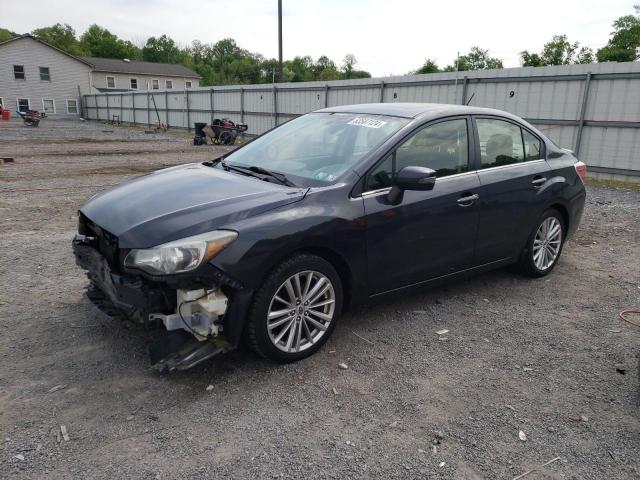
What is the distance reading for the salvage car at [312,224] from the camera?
2.98m

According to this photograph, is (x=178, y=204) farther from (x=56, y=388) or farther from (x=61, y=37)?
(x=61, y=37)

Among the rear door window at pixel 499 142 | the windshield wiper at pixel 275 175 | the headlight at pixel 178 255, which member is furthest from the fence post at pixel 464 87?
the headlight at pixel 178 255

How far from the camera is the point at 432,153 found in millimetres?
4047

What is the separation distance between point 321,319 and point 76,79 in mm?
54894

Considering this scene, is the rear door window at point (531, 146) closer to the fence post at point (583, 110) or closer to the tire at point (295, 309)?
the tire at point (295, 309)

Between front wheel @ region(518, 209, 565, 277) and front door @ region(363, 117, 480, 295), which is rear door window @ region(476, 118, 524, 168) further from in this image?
front wheel @ region(518, 209, 565, 277)

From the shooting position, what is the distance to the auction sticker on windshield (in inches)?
159

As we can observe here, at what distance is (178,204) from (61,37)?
349ft

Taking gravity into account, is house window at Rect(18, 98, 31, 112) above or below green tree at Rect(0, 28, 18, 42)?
below

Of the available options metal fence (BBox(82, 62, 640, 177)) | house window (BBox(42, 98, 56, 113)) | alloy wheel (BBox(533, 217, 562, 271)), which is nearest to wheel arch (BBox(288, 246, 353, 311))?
alloy wheel (BBox(533, 217, 562, 271))

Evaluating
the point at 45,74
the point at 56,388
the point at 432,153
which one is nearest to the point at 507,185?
the point at 432,153

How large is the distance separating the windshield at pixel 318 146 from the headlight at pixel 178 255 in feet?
3.02

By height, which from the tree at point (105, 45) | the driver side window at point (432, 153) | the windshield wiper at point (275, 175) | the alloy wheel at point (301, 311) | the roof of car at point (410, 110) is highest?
the tree at point (105, 45)

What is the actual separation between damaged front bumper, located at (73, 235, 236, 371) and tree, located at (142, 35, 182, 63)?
10945cm
